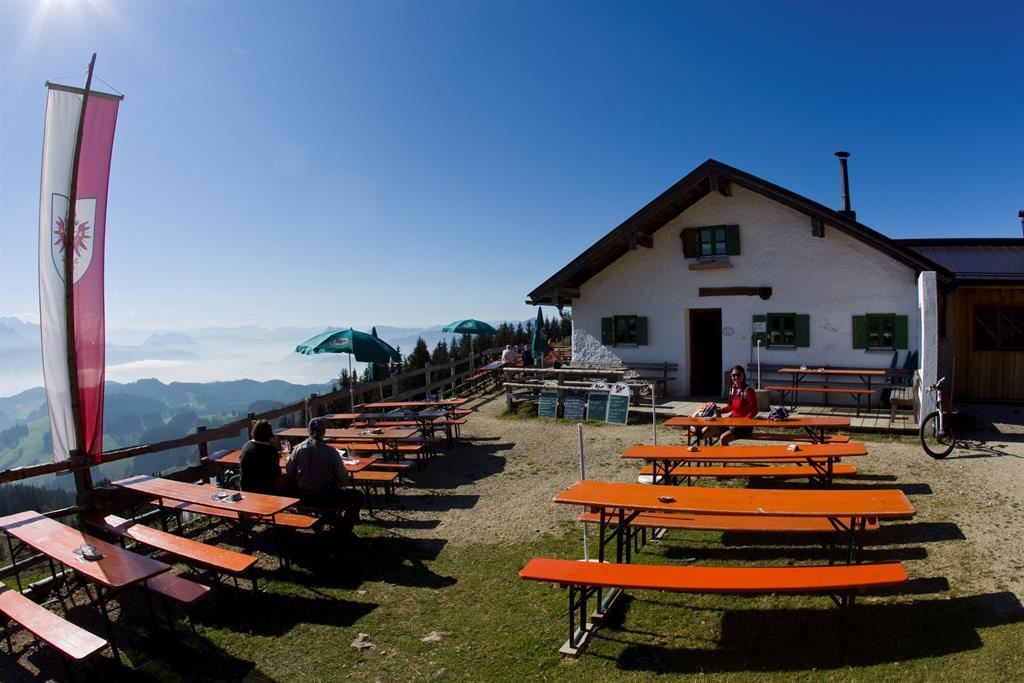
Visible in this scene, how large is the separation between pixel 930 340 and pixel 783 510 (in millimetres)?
7435

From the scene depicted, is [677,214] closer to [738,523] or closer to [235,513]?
[738,523]

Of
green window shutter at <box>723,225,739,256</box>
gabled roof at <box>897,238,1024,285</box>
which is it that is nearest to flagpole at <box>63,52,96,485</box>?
green window shutter at <box>723,225,739,256</box>

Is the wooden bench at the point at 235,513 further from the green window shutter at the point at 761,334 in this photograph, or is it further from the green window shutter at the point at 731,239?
the green window shutter at the point at 731,239

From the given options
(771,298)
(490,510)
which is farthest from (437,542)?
(771,298)

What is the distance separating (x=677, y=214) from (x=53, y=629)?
45.2 ft

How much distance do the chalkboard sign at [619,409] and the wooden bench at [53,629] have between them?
10.2 metres

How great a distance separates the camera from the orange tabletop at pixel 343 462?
304 inches

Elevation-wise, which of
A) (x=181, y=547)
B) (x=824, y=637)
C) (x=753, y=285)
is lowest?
(x=824, y=637)

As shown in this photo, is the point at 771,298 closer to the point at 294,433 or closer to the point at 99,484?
the point at 294,433

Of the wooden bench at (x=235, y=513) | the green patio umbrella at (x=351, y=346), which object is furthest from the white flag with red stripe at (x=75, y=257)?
the green patio umbrella at (x=351, y=346)

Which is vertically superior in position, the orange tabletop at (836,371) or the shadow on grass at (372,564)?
the orange tabletop at (836,371)

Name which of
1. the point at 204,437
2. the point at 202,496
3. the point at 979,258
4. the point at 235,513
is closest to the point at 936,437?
the point at 979,258

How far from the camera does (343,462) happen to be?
7.39 metres

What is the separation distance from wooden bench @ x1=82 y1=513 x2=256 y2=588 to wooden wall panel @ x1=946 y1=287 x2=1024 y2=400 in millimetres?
14340
